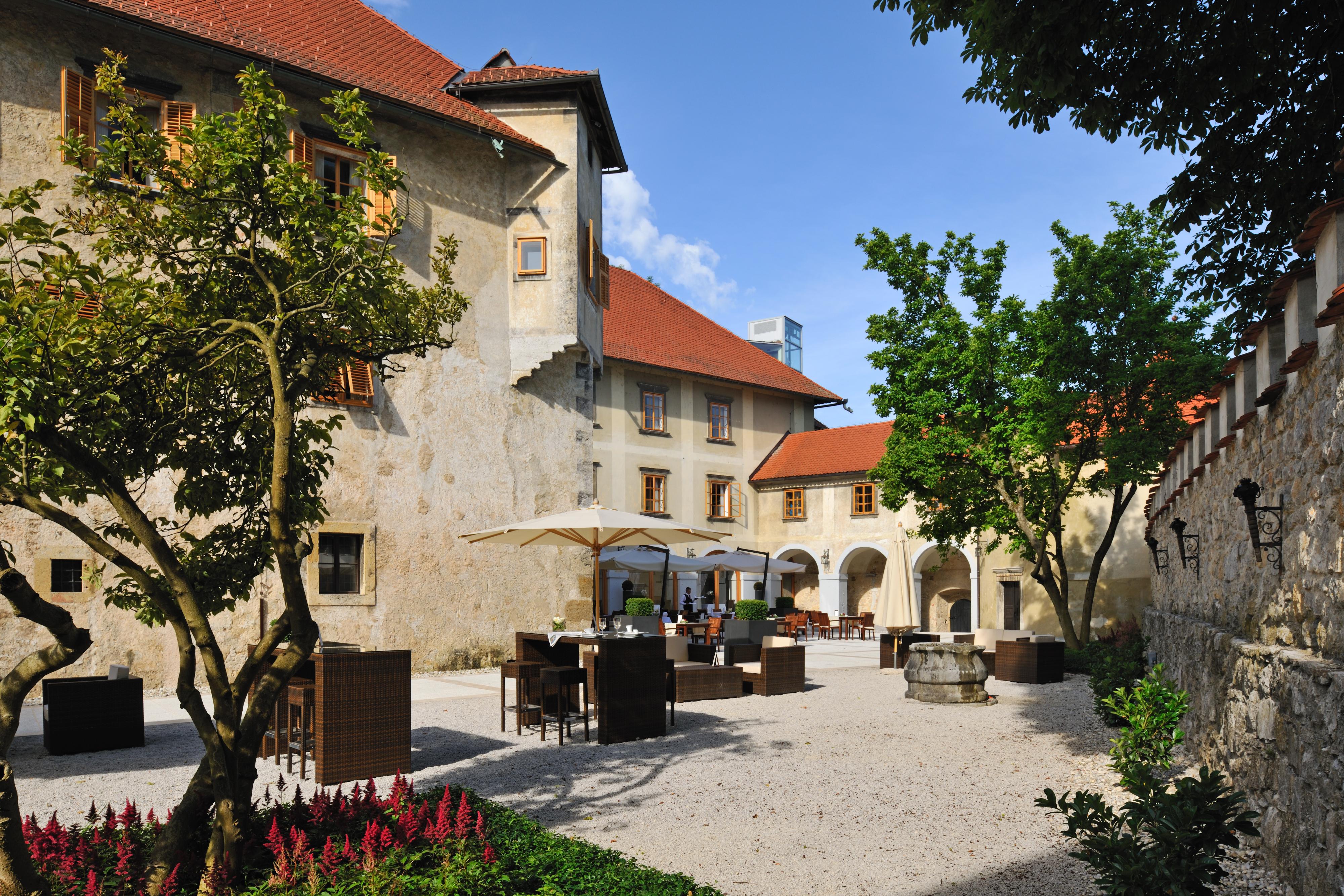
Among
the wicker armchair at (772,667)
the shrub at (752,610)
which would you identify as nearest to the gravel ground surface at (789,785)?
the wicker armchair at (772,667)

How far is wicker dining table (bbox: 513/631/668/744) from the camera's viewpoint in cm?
882

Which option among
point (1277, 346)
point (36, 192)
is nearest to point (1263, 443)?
point (1277, 346)

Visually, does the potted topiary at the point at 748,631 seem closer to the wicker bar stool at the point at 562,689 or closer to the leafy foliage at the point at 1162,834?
the wicker bar stool at the point at 562,689

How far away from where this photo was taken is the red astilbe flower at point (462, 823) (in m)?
4.34

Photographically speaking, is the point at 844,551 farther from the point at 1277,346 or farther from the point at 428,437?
the point at 1277,346

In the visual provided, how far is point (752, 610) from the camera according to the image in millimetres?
24578

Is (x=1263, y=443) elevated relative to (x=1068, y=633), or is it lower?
elevated

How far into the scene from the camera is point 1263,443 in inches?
233

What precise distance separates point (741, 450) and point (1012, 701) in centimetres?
2137

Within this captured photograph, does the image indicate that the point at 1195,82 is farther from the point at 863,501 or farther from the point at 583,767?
the point at 863,501

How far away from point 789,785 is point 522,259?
1216 cm

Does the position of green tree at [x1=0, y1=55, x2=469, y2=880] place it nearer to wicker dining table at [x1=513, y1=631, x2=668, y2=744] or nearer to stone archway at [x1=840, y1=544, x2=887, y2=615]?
wicker dining table at [x1=513, y1=631, x2=668, y2=744]

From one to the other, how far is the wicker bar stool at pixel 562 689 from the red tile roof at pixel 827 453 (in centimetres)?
2178

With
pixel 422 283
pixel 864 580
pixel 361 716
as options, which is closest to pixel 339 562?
pixel 422 283
